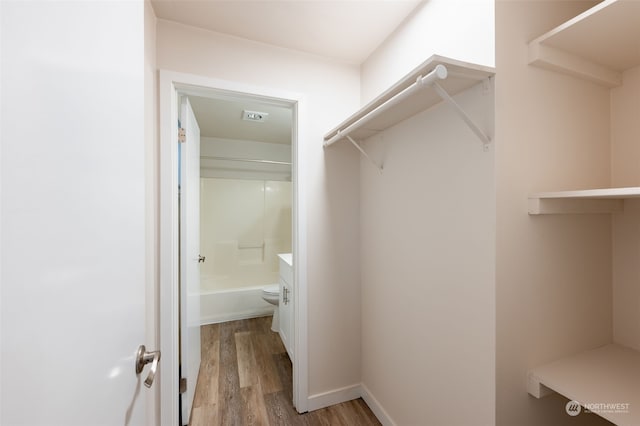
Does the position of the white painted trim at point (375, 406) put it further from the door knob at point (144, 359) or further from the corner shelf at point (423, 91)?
the corner shelf at point (423, 91)

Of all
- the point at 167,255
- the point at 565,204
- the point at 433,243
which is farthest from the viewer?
the point at 167,255

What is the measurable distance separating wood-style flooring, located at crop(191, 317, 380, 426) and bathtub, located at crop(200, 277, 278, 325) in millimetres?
484

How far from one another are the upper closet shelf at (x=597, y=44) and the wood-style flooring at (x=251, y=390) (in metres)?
2.14

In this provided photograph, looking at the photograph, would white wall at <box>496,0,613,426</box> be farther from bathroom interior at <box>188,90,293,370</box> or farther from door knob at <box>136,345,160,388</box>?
bathroom interior at <box>188,90,293,370</box>

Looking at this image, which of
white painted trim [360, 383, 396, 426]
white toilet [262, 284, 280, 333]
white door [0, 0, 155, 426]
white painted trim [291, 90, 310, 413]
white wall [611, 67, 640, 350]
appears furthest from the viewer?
white toilet [262, 284, 280, 333]

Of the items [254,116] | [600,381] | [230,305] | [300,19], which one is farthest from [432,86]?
[230,305]

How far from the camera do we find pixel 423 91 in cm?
116

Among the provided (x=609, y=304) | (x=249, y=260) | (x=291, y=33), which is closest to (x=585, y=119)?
(x=609, y=304)

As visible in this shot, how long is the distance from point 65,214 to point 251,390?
2.10 metres

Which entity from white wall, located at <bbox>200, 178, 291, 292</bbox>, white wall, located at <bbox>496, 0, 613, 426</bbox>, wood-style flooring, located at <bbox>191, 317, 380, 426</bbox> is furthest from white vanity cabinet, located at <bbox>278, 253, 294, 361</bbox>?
white wall, located at <bbox>496, 0, 613, 426</bbox>

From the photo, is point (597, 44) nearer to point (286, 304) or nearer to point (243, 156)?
point (286, 304)

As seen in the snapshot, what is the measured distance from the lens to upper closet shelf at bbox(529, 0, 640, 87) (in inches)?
34.5

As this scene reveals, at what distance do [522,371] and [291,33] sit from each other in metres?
2.03

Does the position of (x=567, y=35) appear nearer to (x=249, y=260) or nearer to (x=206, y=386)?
(x=206, y=386)
